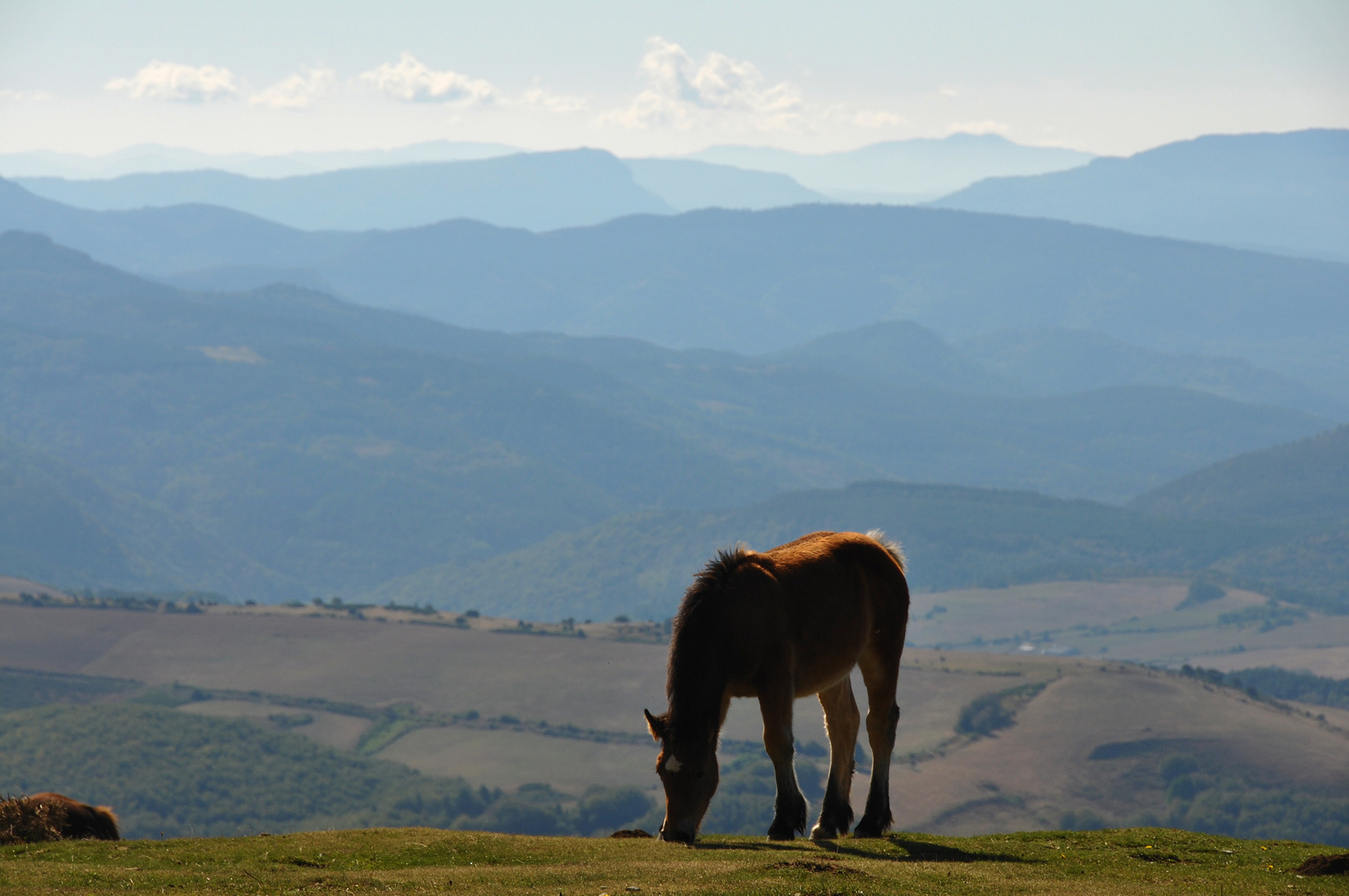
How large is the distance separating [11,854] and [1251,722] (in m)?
197

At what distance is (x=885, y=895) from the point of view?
16.3 m

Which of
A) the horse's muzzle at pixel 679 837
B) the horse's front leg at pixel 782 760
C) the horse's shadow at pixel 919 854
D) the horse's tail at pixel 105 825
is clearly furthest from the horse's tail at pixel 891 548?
the horse's tail at pixel 105 825

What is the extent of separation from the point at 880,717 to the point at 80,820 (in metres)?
14.3

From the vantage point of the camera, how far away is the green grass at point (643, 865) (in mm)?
17109

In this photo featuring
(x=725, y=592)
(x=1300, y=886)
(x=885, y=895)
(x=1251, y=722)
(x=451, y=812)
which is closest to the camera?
(x=885, y=895)

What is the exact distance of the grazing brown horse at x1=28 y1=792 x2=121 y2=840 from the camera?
75.8 feet

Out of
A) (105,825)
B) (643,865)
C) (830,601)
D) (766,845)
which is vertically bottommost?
(105,825)

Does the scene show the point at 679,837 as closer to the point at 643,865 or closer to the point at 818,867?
the point at 643,865

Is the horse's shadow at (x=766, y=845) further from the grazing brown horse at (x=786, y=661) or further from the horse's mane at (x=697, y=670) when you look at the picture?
the horse's mane at (x=697, y=670)

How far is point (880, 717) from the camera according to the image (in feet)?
74.5

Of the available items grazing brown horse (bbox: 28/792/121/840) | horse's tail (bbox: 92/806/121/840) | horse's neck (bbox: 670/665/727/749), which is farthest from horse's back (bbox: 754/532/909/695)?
horse's tail (bbox: 92/806/121/840)

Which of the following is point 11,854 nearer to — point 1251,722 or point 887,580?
point 887,580

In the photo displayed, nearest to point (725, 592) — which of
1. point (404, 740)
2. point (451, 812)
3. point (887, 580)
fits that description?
point (887, 580)

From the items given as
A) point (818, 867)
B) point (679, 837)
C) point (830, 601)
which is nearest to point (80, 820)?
point (679, 837)
